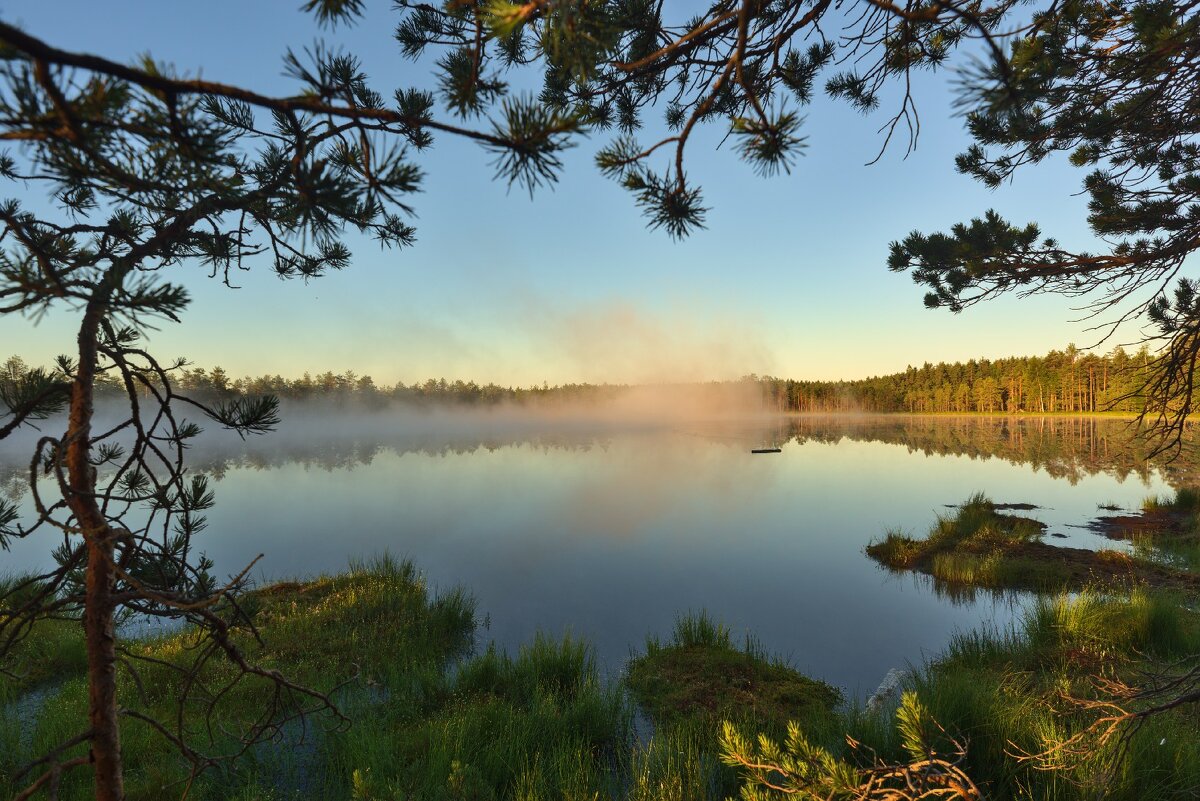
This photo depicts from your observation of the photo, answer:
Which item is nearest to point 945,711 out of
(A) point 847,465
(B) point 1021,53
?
(B) point 1021,53

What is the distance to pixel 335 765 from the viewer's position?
3.91 metres

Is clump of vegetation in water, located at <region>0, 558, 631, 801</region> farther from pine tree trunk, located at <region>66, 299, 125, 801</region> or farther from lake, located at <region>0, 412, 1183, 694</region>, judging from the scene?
lake, located at <region>0, 412, 1183, 694</region>

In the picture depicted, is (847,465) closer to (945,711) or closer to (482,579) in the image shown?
(482,579)

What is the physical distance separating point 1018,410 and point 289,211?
113 m

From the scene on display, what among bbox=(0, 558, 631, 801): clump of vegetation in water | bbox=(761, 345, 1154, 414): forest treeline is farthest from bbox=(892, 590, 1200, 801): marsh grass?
bbox=(761, 345, 1154, 414): forest treeline

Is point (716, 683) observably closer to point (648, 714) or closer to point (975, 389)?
point (648, 714)

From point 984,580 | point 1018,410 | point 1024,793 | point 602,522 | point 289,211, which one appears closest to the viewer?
point 289,211

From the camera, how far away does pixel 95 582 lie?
1.25m

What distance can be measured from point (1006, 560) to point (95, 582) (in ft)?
45.9

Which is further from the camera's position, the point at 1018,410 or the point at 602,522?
the point at 1018,410

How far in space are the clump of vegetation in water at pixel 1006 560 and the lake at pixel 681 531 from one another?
24.4 inches

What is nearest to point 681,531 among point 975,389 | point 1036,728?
point 1036,728

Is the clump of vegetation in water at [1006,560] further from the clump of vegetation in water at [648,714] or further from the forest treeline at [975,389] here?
the forest treeline at [975,389]

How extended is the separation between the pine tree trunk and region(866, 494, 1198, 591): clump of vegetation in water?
12272 mm
